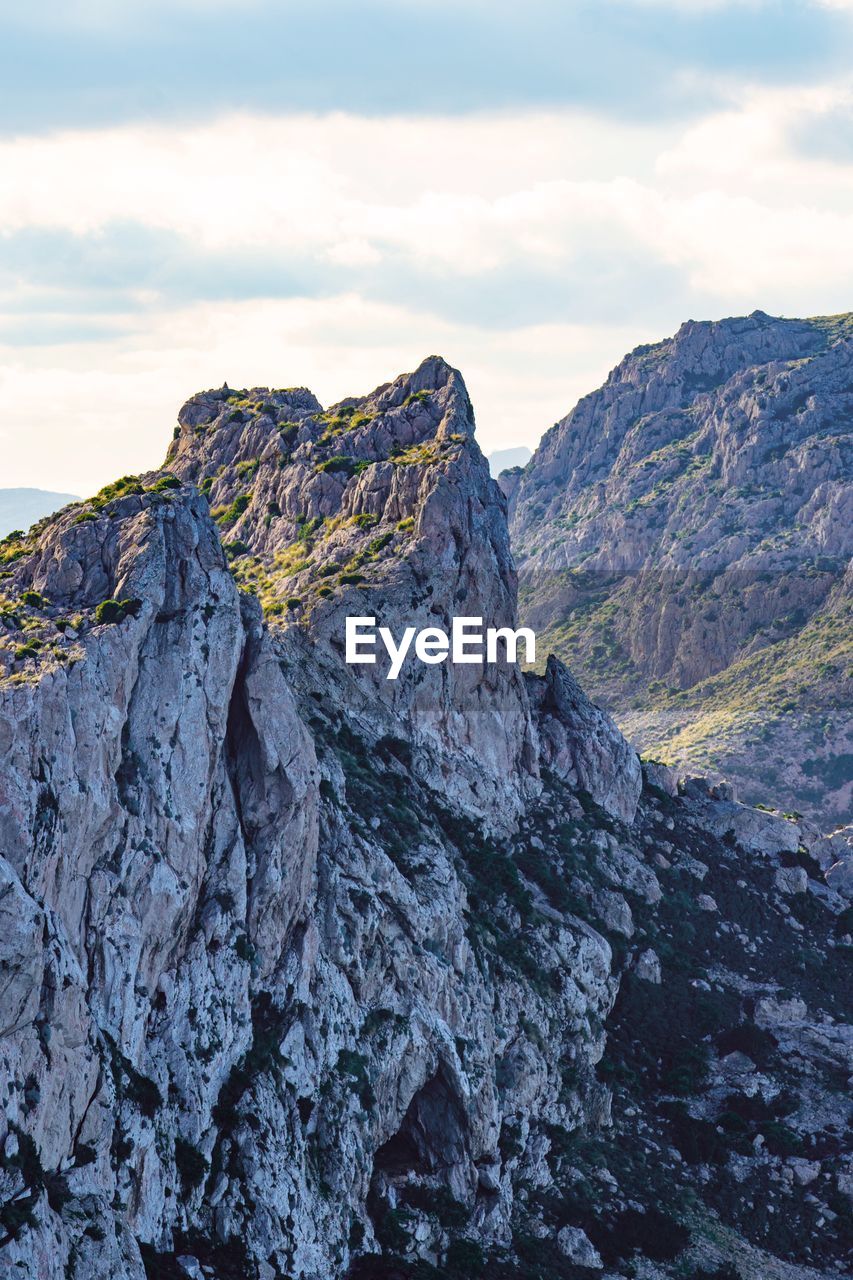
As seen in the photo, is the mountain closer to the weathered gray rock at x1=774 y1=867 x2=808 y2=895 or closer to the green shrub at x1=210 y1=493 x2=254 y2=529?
the weathered gray rock at x1=774 y1=867 x2=808 y2=895

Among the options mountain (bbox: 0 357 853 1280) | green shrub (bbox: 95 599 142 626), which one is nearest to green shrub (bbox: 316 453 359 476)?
mountain (bbox: 0 357 853 1280)

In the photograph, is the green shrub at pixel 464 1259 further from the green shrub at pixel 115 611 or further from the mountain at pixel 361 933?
the green shrub at pixel 115 611

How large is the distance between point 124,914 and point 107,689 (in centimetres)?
1104

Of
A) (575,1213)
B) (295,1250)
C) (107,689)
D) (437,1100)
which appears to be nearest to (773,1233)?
(575,1213)

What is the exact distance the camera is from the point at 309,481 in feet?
492

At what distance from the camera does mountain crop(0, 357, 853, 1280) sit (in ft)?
269

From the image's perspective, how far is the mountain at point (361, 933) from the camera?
82.0 m

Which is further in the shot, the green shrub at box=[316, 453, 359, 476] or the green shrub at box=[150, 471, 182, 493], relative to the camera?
the green shrub at box=[316, 453, 359, 476]

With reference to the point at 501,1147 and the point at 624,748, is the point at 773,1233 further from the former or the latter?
the point at 624,748

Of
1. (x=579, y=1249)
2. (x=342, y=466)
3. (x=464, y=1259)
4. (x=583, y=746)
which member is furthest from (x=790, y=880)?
(x=464, y=1259)

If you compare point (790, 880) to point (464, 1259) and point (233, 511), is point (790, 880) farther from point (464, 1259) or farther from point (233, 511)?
point (464, 1259)

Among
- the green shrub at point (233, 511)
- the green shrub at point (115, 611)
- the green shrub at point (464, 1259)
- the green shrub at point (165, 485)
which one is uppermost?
the green shrub at point (233, 511)

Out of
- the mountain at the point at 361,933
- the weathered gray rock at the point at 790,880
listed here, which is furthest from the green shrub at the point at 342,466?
the weathered gray rock at the point at 790,880

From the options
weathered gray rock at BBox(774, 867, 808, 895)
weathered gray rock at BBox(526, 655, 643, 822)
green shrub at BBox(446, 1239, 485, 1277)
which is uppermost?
weathered gray rock at BBox(526, 655, 643, 822)
